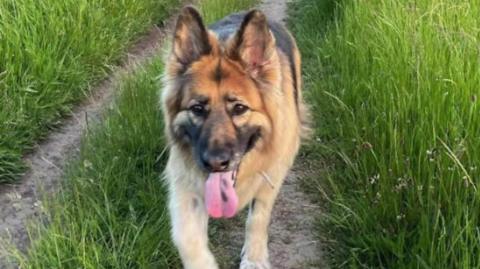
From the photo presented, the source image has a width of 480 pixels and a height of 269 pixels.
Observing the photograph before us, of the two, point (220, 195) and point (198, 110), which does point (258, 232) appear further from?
point (198, 110)

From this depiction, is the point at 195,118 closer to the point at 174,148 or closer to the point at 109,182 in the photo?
the point at 174,148

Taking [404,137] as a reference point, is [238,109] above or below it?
above

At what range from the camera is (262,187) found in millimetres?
3211

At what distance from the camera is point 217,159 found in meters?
2.64

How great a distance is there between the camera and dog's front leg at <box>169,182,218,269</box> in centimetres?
288

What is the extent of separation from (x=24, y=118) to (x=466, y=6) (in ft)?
11.1

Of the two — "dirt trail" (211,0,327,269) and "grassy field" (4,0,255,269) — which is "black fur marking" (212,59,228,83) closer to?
"grassy field" (4,0,255,269)

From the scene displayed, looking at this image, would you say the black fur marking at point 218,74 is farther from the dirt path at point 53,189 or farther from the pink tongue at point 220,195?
the dirt path at point 53,189

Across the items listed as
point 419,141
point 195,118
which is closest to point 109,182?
point 195,118

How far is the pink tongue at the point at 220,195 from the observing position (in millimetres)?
2846

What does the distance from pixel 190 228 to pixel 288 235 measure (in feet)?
2.47

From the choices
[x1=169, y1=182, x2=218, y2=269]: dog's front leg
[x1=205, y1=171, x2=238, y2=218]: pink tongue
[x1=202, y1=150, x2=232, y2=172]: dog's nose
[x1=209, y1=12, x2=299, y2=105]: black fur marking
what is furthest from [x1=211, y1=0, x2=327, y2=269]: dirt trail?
[x1=202, y1=150, x2=232, y2=172]: dog's nose

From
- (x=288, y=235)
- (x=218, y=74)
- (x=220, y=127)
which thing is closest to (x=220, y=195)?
(x=220, y=127)

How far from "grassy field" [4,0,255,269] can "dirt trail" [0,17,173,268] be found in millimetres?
170
